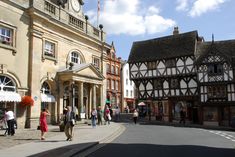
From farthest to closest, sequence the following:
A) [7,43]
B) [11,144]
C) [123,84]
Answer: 1. [123,84]
2. [7,43]
3. [11,144]

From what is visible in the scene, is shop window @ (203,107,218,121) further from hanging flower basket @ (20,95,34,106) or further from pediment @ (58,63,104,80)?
hanging flower basket @ (20,95,34,106)

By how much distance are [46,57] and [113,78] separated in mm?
38026

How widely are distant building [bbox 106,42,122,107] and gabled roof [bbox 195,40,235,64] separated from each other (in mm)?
22297

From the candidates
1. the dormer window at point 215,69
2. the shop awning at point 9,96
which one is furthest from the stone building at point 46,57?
the dormer window at point 215,69

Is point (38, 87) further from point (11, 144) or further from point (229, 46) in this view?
point (229, 46)

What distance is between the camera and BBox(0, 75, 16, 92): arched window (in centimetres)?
2055

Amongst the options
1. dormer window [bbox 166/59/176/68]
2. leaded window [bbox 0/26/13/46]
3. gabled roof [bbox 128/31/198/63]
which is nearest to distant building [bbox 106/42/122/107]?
gabled roof [bbox 128/31/198/63]

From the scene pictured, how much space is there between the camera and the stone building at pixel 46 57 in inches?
830

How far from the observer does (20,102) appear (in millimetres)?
21562

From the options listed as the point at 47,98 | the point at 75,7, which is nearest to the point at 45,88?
the point at 47,98

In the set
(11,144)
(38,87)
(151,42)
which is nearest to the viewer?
(11,144)

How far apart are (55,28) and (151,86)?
839 inches

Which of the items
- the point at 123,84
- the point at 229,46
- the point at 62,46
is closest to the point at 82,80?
the point at 62,46

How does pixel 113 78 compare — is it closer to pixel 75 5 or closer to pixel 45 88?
pixel 75 5
